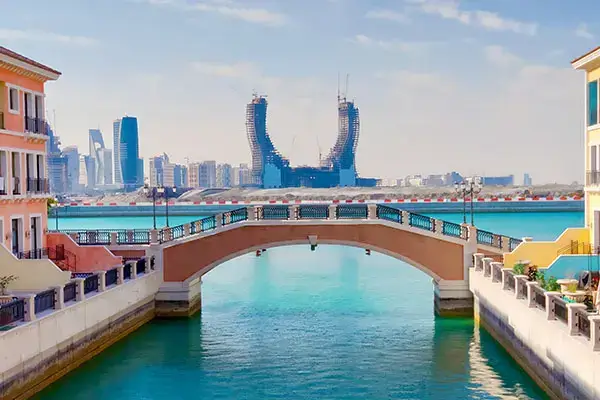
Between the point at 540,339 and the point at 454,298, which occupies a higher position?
the point at 540,339

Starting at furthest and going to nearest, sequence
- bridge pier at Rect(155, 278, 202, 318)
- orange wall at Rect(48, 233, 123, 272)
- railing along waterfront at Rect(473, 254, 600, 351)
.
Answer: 1. bridge pier at Rect(155, 278, 202, 318)
2. orange wall at Rect(48, 233, 123, 272)
3. railing along waterfront at Rect(473, 254, 600, 351)

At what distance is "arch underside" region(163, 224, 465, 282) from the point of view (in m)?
28.4

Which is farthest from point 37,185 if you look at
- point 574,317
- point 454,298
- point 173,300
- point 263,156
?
point 263,156

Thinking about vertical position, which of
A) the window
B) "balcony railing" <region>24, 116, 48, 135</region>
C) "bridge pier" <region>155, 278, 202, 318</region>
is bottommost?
"bridge pier" <region>155, 278, 202, 318</region>

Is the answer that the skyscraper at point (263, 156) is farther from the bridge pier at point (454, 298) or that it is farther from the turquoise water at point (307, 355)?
the bridge pier at point (454, 298)

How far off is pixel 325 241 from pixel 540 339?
11.8m

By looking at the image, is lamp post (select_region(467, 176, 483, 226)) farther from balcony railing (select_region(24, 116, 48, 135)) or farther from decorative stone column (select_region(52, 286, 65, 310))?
decorative stone column (select_region(52, 286, 65, 310))

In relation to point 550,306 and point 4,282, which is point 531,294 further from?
point 4,282

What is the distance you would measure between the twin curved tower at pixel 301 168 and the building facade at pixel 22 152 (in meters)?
140

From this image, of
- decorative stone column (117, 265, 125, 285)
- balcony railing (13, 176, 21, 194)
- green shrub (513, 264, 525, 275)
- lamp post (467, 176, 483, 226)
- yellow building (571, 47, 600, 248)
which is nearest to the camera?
green shrub (513, 264, 525, 275)

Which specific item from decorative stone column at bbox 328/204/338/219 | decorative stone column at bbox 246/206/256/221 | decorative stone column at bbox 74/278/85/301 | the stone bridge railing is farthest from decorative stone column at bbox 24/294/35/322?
decorative stone column at bbox 328/204/338/219

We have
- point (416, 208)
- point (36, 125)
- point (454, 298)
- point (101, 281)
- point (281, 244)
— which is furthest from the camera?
point (416, 208)

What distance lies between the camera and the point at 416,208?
94375 millimetres

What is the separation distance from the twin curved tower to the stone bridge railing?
139 metres
